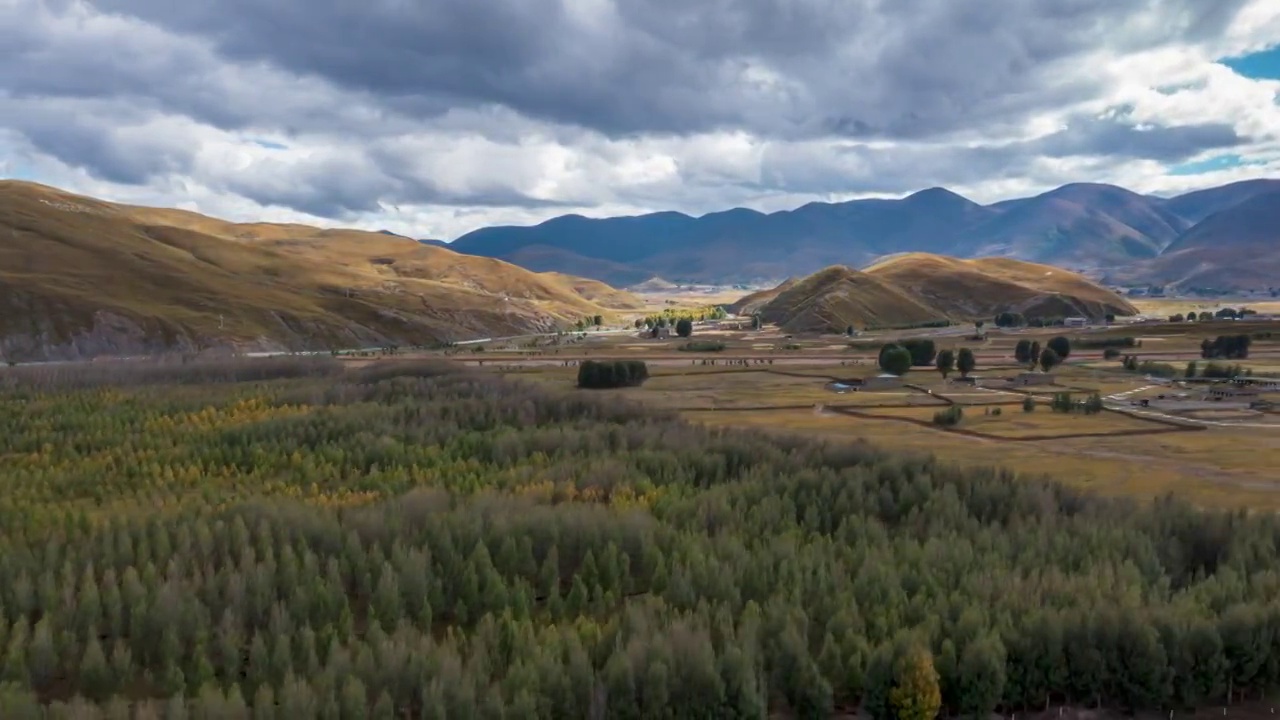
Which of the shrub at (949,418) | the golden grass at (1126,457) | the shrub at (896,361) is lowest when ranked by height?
the golden grass at (1126,457)

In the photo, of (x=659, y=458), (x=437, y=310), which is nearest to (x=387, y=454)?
(x=659, y=458)

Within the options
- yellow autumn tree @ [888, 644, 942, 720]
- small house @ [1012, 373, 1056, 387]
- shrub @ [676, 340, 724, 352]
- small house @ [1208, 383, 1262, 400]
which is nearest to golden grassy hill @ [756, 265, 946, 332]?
shrub @ [676, 340, 724, 352]

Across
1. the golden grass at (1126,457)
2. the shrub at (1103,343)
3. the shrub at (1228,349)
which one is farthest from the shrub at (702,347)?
the golden grass at (1126,457)

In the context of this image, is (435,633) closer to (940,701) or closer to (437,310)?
(940,701)

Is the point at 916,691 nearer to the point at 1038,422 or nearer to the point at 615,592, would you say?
the point at 615,592

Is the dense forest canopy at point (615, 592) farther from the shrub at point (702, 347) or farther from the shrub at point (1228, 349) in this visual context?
the shrub at point (702, 347)

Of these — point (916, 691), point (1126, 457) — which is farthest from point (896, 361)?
point (916, 691)

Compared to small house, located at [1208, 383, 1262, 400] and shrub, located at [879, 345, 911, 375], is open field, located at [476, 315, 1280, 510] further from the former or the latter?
small house, located at [1208, 383, 1262, 400]

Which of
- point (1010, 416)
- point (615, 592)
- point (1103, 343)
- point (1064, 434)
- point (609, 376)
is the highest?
point (1103, 343)
